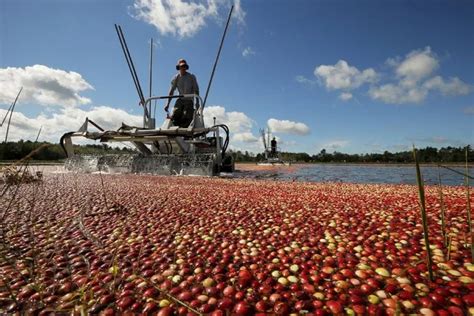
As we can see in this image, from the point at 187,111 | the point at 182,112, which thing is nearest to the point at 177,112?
the point at 182,112

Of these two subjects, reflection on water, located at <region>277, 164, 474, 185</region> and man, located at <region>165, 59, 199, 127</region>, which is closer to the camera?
reflection on water, located at <region>277, 164, 474, 185</region>

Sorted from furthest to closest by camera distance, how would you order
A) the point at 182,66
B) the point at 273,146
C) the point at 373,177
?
the point at 273,146 → the point at 373,177 → the point at 182,66

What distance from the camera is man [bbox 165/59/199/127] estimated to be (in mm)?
10867

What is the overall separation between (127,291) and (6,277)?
0.72 metres

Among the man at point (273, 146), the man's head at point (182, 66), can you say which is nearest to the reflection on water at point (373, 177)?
the man's head at point (182, 66)

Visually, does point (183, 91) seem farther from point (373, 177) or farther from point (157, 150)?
point (373, 177)

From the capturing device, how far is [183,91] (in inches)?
433

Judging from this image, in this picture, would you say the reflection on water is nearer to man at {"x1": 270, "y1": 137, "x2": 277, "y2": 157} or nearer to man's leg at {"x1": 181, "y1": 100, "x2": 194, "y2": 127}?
man's leg at {"x1": 181, "y1": 100, "x2": 194, "y2": 127}

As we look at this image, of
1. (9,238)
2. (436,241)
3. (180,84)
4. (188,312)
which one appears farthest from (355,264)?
(180,84)

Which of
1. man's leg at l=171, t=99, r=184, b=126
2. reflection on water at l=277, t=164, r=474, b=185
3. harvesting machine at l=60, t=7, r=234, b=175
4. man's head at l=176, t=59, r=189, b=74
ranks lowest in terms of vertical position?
reflection on water at l=277, t=164, r=474, b=185

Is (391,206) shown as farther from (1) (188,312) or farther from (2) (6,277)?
(2) (6,277)

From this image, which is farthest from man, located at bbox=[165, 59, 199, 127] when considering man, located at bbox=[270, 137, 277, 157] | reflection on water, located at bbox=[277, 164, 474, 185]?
man, located at bbox=[270, 137, 277, 157]

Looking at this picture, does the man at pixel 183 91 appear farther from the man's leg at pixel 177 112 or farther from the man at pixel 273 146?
the man at pixel 273 146

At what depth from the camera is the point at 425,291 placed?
3.94ft
